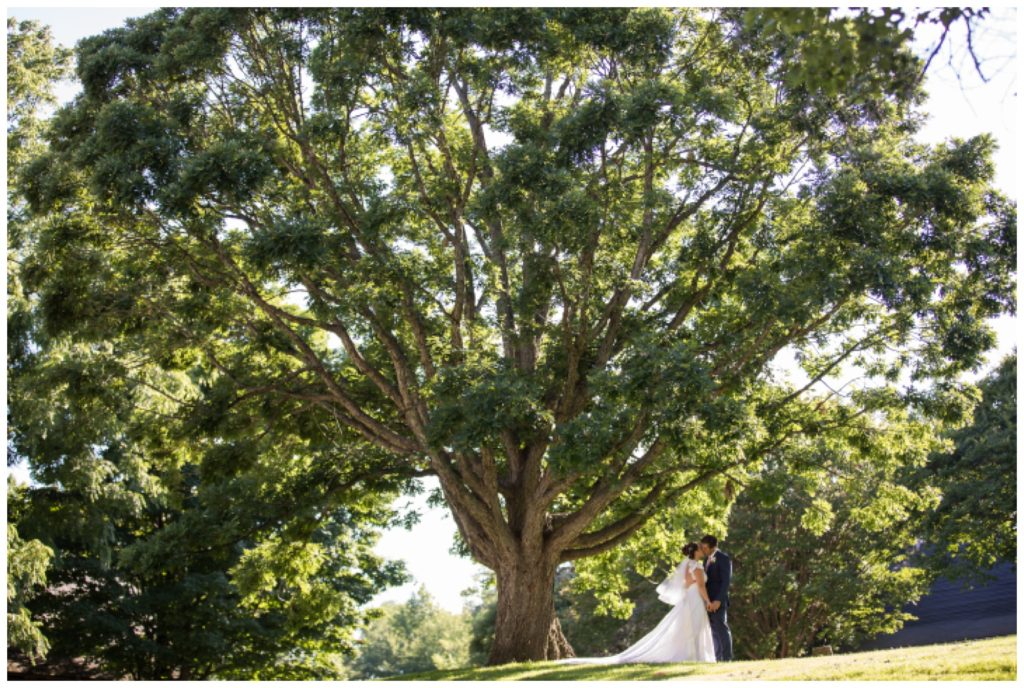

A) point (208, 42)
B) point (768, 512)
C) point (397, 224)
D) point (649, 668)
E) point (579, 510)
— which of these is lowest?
point (649, 668)

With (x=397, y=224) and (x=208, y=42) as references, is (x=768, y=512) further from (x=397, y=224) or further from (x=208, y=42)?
(x=208, y=42)

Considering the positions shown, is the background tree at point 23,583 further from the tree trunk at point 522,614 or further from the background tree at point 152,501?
the tree trunk at point 522,614

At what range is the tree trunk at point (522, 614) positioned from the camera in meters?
13.4

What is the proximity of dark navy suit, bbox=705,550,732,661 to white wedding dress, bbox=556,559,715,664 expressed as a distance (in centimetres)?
10

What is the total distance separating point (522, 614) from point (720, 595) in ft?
9.60

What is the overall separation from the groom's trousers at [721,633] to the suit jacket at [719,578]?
16 cm

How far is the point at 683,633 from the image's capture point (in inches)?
481

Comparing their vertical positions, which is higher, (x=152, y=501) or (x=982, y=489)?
(x=152, y=501)

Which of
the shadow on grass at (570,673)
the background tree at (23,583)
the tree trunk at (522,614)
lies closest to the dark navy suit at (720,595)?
the shadow on grass at (570,673)

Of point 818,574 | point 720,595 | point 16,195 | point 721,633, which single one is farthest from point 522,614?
point 818,574

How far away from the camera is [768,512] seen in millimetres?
26625

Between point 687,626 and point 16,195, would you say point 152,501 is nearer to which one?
point 16,195

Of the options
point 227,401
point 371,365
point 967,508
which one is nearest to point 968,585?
point 967,508

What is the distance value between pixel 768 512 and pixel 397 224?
1703 cm
